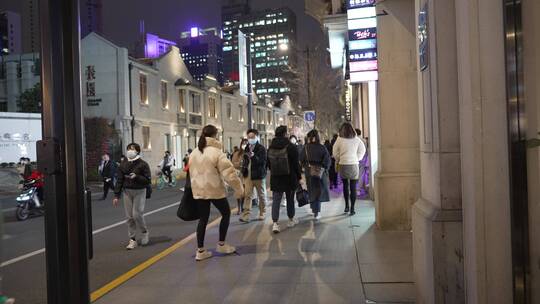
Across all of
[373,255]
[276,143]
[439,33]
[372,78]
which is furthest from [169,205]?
[439,33]

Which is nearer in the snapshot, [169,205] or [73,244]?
[73,244]

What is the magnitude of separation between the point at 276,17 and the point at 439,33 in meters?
74.7

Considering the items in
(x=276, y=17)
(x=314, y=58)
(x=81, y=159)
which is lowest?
(x=81, y=159)

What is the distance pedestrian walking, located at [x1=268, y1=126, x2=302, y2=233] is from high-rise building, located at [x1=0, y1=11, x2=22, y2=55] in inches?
219

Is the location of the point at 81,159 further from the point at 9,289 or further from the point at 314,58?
the point at 314,58

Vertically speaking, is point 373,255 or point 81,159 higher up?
point 81,159

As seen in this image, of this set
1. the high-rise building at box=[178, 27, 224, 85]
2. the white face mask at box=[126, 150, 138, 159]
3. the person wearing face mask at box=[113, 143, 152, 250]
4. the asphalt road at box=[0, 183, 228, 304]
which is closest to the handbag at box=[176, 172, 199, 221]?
the asphalt road at box=[0, 183, 228, 304]

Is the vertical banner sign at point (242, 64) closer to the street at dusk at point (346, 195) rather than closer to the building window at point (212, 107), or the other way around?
the street at dusk at point (346, 195)

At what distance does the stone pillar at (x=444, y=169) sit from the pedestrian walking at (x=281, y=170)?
183 inches

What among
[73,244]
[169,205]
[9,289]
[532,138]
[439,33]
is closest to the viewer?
[73,244]

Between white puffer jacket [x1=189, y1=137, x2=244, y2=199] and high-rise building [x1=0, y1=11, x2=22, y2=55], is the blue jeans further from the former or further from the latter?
high-rise building [x1=0, y1=11, x2=22, y2=55]

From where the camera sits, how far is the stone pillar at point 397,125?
26.6 ft

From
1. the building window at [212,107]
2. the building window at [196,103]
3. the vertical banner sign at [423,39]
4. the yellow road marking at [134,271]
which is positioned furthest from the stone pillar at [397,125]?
the building window at [212,107]

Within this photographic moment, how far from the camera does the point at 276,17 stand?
7581 cm
